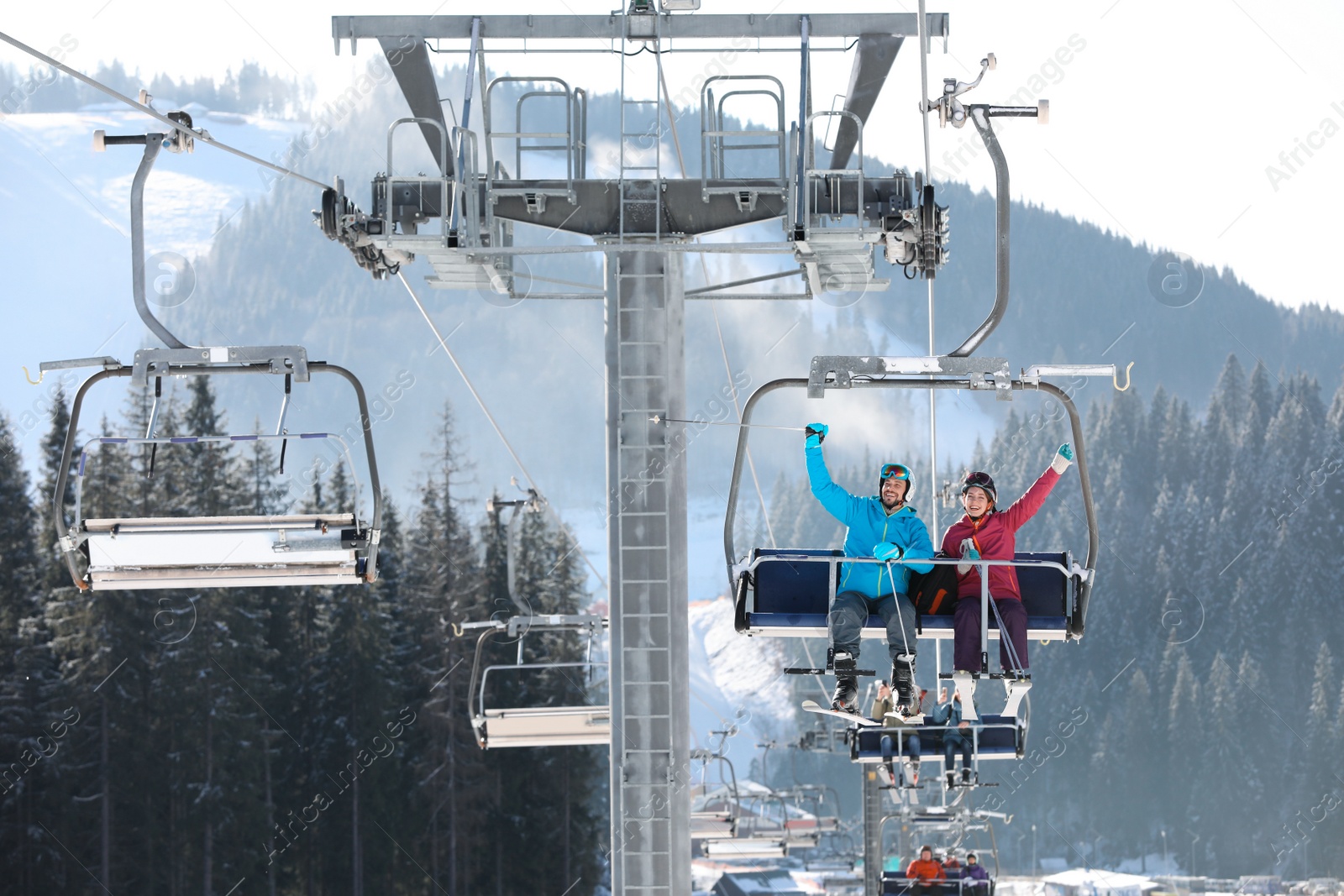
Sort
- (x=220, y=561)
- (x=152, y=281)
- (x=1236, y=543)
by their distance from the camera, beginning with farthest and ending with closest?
(x=152, y=281) < (x=1236, y=543) < (x=220, y=561)

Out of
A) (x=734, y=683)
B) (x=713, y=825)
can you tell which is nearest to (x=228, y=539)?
(x=713, y=825)

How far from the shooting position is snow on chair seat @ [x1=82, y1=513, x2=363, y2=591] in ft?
28.8

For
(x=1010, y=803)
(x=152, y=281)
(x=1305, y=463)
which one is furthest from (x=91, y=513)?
(x=152, y=281)

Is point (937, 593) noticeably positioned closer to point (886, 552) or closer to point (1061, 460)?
point (886, 552)

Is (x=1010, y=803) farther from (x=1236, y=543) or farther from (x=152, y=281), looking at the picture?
(x=152, y=281)

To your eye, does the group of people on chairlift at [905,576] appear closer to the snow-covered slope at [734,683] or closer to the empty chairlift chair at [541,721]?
the empty chairlift chair at [541,721]

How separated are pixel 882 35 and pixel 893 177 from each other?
160 centimetres

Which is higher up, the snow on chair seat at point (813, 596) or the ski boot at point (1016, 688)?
the snow on chair seat at point (813, 596)

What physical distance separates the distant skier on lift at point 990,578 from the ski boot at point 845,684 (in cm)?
53

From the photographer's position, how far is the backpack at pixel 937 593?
8852 millimetres

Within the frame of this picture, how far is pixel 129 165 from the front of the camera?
110 m

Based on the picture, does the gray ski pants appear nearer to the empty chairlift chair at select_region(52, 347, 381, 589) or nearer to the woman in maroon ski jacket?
the woman in maroon ski jacket

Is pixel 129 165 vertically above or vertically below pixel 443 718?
above

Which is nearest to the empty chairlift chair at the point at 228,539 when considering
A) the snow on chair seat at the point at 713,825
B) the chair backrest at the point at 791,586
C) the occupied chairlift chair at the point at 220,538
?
the occupied chairlift chair at the point at 220,538
